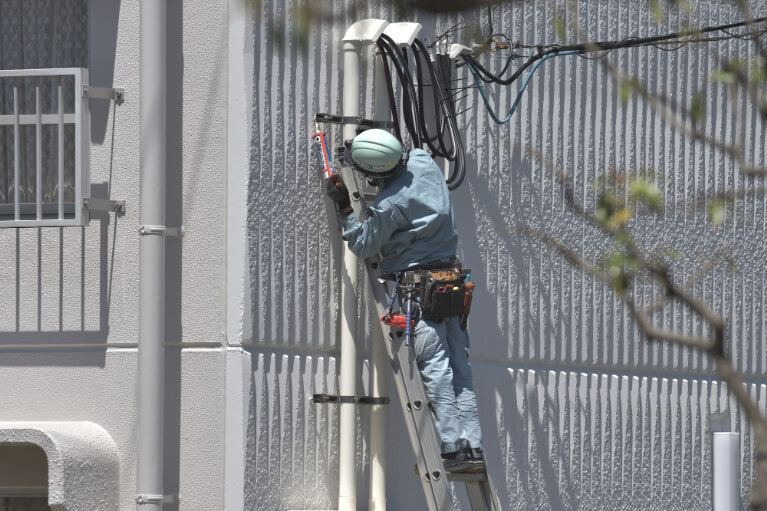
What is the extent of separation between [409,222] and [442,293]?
466mm

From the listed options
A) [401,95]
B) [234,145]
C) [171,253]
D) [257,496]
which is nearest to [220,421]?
[257,496]

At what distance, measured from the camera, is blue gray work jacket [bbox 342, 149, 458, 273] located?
8680 millimetres

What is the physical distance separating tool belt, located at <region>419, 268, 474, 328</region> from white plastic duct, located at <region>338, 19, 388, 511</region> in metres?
0.55

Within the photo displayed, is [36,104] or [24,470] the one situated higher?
[36,104]

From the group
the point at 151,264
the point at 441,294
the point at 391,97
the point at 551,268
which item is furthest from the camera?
the point at 551,268

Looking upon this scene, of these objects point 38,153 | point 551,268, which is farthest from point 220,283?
point 551,268

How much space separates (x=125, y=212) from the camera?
8555mm

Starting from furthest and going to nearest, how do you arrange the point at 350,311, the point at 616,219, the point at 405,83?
1. the point at 405,83
2. the point at 350,311
3. the point at 616,219

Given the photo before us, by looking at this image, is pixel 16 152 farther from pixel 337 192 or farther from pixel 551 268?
pixel 551 268

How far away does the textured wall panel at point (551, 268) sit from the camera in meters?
8.76

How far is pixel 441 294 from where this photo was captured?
Result: 8.73 m

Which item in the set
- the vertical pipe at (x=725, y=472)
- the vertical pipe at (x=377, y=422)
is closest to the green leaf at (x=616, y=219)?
the vertical pipe at (x=377, y=422)

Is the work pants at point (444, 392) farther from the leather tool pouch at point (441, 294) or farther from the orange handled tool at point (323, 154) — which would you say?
the orange handled tool at point (323, 154)

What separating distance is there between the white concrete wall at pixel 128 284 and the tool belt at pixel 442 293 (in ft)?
3.97
